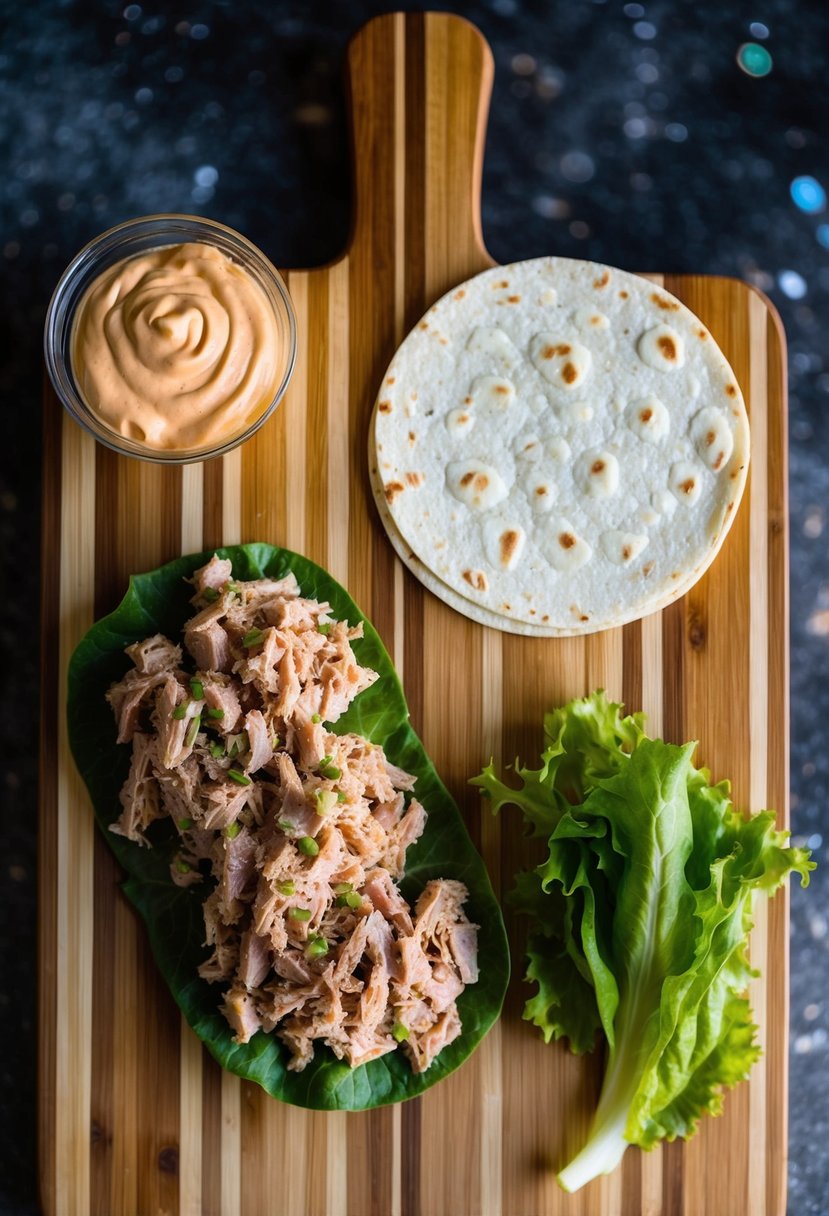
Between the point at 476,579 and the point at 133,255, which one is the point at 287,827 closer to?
the point at 476,579

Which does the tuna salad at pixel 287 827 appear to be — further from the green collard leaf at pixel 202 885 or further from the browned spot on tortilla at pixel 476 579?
the browned spot on tortilla at pixel 476 579

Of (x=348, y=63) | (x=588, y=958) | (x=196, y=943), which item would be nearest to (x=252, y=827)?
(x=196, y=943)

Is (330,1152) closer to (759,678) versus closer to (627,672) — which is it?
(627,672)

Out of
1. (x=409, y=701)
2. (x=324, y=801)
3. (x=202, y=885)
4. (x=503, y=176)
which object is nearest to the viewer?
(x=324, y=801)

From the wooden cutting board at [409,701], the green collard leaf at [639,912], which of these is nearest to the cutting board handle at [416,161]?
the wooden cutting board at [409,701]

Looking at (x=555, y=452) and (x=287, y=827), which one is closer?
(x=287, y=827)

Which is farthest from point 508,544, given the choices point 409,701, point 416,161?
point 416,161

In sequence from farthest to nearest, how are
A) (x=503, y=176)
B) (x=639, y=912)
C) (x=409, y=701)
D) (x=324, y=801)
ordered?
1. (x=503, y=176)
2. (x=409, y=701)
3. (x=639, y=912)
4. (x=324, y=801)
